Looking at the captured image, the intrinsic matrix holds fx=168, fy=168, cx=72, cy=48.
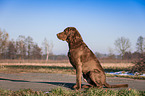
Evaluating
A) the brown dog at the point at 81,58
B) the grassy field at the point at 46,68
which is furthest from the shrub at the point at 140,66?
the brown dog at the point at 81,58

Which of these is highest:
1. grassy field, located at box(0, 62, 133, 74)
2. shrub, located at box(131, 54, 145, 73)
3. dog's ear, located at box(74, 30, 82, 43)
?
dog's ear, located at box(74, 30, 82, 43)

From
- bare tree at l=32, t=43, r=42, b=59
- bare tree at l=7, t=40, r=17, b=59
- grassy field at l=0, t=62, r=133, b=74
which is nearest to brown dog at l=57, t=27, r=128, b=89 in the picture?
grassy field at l=0, t=62, r=133, b=74

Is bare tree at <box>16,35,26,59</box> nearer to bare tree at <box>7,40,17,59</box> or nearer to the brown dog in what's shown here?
bare tree at <box>7,40,17,59</box>

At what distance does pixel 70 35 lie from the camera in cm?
600

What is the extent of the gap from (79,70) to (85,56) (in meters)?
0.56

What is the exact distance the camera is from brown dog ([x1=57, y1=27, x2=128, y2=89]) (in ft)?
19.4

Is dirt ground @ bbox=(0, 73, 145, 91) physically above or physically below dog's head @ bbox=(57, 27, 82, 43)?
below

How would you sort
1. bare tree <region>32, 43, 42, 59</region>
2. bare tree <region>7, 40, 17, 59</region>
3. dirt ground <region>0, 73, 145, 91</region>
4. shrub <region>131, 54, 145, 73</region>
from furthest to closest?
1. bare tree <region>32, 43, 42, 59</region>
2. bare tree <region>7, 40, 17, 59</region>
3. shrub <region>131, 54, 145, 73</region>
4. dirt ground <region>0, 73, 145, 91</region>

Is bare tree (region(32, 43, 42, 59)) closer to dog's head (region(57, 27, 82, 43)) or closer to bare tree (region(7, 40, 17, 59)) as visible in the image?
bare tree (region(7, 40, 17, 59))

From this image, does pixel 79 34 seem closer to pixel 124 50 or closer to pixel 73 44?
pixel 73 44

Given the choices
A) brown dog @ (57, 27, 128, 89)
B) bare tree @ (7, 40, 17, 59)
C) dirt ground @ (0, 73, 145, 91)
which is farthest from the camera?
bare tree @ (7, 40, 17, 59)

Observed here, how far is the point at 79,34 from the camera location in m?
6.11

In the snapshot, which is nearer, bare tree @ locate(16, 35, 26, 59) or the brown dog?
the brown dog

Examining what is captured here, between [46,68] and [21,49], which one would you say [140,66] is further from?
[21,49]
